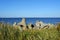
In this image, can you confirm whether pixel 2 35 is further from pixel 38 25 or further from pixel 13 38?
pixel 38 25

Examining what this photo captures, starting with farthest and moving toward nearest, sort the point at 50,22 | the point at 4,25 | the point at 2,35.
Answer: the point at 50,22
the point at 4,25
the point at 2,35

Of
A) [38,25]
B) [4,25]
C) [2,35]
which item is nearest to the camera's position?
[2,35]

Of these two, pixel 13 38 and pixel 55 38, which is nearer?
pixel 13 38

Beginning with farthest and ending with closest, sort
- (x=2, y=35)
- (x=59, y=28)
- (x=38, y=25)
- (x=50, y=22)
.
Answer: (x=50, y=22), (x=38, y=25), (x=59, y=28), (x=2, y=35)

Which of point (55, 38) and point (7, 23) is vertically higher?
point (7, 23)

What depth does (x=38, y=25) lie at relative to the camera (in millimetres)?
16062

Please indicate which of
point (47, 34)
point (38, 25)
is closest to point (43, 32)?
point (47, 34)

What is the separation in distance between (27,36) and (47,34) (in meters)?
1.16

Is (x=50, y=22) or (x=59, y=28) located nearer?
(x=59, y=28)

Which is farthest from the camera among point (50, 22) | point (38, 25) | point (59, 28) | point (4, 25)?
point (50, 22)

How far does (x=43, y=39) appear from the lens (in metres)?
10.7

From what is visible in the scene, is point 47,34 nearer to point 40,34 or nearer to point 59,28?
point 40,34

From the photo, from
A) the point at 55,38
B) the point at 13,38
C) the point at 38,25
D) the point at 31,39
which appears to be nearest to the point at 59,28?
the point at 55,38

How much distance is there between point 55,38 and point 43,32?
2.28 ft
